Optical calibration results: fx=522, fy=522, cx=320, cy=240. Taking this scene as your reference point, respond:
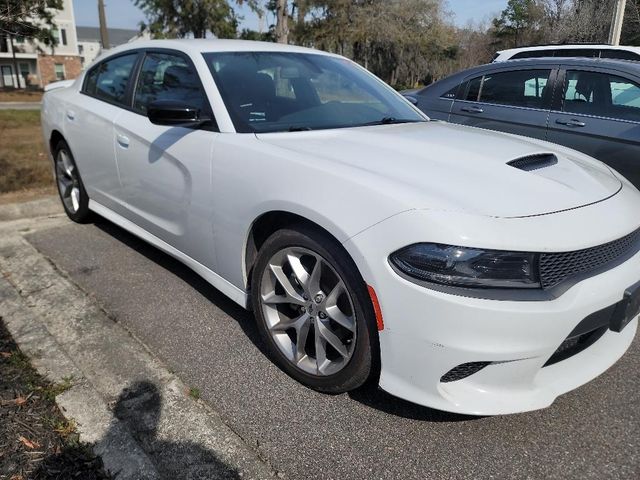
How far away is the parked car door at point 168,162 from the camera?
9.41ft

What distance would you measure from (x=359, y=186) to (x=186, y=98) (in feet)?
5.11

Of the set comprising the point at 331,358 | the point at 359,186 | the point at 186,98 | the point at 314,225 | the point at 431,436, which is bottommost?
the point at 431,436

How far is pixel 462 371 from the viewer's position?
1.95 m

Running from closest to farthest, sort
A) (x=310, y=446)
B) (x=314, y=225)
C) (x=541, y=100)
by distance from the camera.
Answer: (x=310, y=446)
(x=314, y=225)
(x=541, y=100)

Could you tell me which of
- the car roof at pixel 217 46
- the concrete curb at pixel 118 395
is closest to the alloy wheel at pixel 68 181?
the concrete curb at pixel 118 395

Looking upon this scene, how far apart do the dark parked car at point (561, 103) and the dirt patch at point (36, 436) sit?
4312 mm

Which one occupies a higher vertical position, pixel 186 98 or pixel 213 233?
pixel 186 98

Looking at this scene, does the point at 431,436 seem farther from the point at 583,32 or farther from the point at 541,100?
the point at 583,32

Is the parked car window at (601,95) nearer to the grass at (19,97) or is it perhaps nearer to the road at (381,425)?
the road at (381,425)

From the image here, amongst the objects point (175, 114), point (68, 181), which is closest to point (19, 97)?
point (68, 181)

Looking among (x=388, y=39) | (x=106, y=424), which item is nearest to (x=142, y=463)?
(x=106, y=424)

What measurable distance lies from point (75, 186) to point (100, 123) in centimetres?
103

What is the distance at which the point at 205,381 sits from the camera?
252 centimetres

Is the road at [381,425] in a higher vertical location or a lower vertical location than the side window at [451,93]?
lower
